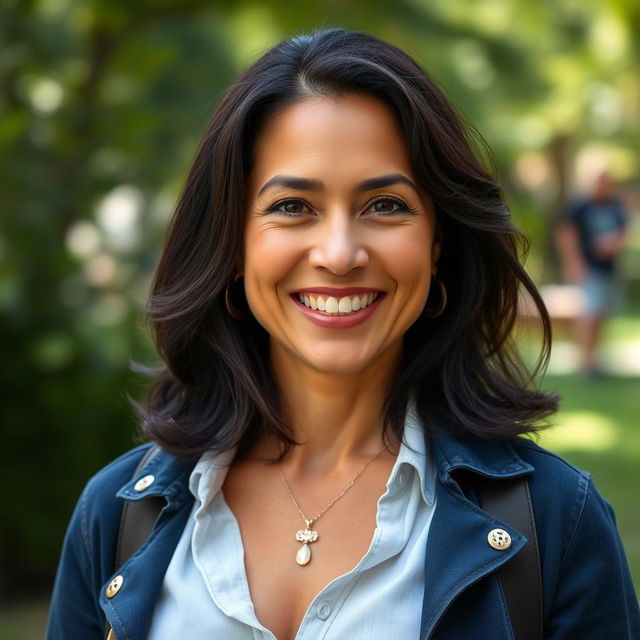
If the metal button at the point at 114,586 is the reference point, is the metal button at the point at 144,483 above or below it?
above

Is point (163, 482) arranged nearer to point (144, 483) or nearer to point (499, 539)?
point (144, 483)

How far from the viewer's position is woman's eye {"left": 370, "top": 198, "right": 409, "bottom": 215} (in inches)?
78.0

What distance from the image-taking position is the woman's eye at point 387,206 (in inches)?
78.0

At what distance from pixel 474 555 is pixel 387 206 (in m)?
0.64

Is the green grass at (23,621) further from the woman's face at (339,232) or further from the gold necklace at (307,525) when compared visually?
the woman's face at (339,232)

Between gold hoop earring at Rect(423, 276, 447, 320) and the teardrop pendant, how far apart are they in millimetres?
538

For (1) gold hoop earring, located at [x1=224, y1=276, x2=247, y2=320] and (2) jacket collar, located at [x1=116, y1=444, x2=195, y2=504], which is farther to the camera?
(1) gold hoop earring, located at [x1=224, y1=276, x2=247, y2=320]

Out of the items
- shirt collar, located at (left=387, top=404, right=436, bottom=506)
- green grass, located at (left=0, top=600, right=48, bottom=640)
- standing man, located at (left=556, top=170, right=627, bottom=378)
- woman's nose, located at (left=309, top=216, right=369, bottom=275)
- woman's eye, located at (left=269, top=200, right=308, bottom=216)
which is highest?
standing man, located at (left=556, top=170, right=627, bottom=378)

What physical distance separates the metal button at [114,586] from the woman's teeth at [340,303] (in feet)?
2.05

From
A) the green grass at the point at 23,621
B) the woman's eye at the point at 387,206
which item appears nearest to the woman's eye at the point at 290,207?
the woman's eye at the point at 387,206

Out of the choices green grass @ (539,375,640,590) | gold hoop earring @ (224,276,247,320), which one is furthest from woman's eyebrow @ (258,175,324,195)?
green grass @ (539,375,640,590)

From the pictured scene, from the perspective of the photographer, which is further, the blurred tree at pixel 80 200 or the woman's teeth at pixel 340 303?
the blurred tree at pixel 80 200

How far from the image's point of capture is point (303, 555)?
203 cm

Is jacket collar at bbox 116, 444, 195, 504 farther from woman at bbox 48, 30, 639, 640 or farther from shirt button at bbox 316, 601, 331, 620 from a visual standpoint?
shirt button at bbox 316, 601, 331, 620
